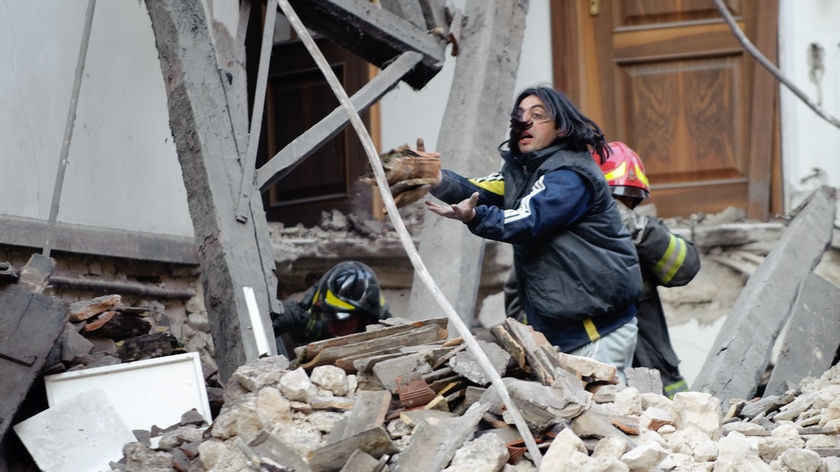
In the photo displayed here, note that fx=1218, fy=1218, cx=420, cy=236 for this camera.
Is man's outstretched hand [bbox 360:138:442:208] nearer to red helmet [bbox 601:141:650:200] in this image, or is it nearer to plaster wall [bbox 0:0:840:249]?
red helmet [bbox 601:141:650:200]

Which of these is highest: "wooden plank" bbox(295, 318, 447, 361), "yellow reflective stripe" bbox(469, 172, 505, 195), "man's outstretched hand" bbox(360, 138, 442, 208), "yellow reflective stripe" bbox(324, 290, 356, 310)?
"man's outstretched hand" bbox(360, 138, 442, 208)

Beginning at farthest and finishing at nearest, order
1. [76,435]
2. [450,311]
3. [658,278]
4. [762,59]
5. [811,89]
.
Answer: [811,89] < [762,59] < [658,278] < [76,435] < [450,311]

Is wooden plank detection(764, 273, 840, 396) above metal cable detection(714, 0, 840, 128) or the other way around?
the other way around

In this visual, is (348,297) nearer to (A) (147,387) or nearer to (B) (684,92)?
(A) (147,387)

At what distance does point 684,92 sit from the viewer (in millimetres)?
7215

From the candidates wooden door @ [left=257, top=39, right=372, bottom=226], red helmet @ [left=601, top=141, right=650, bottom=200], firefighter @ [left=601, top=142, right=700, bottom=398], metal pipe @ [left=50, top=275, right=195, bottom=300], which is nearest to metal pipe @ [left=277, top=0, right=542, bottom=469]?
firefighter @ [left=601, top=142, right=700, bottom=398]

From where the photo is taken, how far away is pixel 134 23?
621cm

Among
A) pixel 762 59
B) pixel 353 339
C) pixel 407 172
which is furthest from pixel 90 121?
pixel 762 59

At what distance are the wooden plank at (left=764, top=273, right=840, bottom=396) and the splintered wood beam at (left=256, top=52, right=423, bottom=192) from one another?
199 cm

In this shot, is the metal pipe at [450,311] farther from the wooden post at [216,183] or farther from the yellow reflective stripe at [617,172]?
the yellow reflective stripe at [617,172]

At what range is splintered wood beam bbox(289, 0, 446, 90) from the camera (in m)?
5.02

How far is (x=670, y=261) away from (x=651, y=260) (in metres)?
0.08

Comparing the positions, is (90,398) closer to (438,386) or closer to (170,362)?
(170,362)

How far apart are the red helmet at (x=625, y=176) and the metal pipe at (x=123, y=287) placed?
2.38 meters
